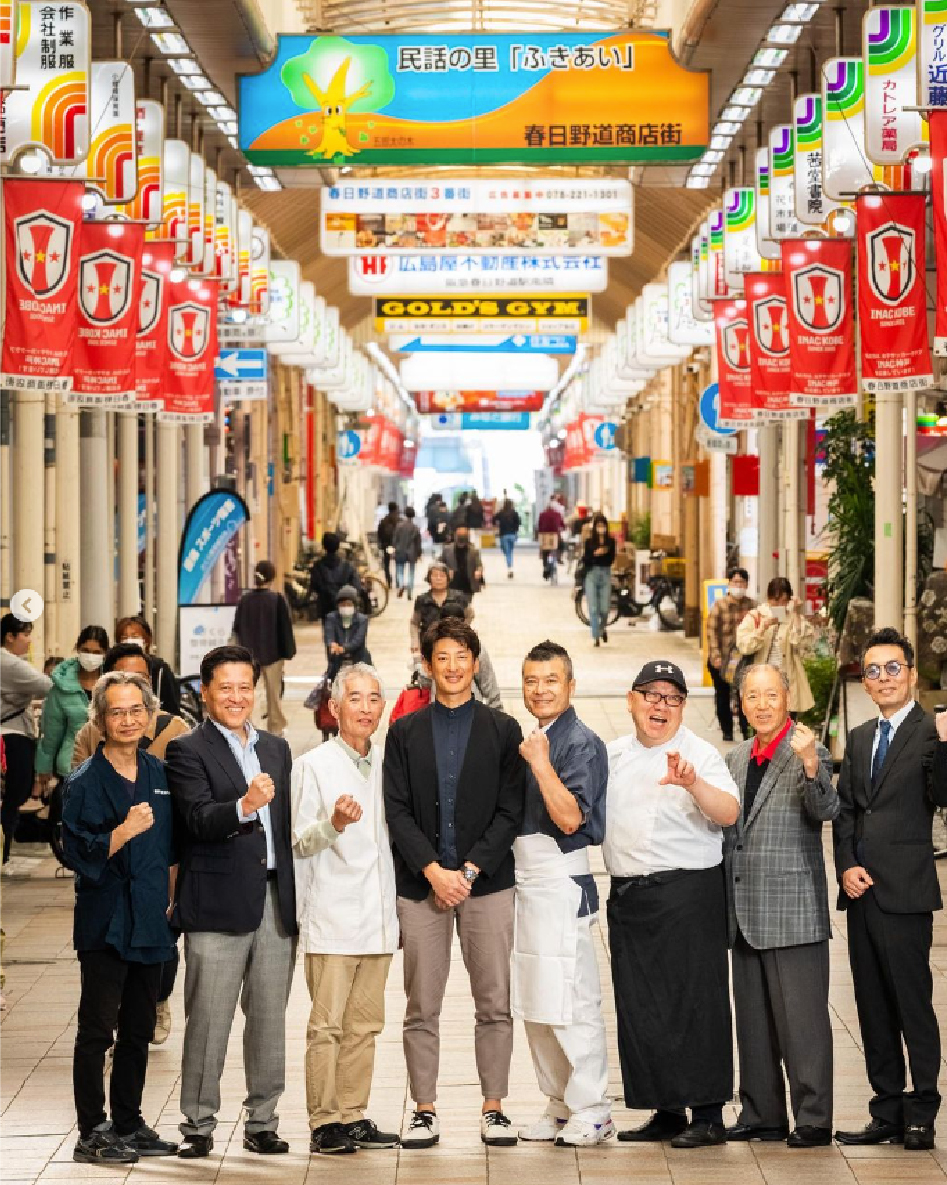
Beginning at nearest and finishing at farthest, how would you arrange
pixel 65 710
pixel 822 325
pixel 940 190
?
pixel 940 190 < pixel 65 710 < pixel 822 325

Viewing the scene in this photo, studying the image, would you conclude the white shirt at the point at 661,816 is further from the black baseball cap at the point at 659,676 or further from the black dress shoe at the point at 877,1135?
the black dress shoe at the point at 877,1135

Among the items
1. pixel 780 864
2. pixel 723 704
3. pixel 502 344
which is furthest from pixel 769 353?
pixel 502 344

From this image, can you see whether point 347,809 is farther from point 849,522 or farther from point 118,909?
point 849,522

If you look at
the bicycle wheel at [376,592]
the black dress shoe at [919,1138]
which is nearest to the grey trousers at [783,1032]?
the black dress shoe at [919,1138]

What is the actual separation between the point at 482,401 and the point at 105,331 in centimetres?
5350

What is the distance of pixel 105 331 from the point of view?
12.2 metres

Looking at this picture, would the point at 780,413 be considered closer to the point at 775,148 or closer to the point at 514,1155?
the point at 775,148

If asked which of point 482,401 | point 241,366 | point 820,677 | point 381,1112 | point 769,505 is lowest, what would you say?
point 381,1112

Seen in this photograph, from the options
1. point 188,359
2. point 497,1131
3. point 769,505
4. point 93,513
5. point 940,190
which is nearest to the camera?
point 497,1131

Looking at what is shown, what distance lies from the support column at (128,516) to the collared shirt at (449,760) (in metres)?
10.6

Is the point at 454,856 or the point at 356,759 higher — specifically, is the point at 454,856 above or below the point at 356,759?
below

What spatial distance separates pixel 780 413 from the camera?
15031 millimetres

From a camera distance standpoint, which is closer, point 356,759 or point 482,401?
point 356,759

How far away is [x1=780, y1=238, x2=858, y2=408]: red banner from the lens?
13688mm
